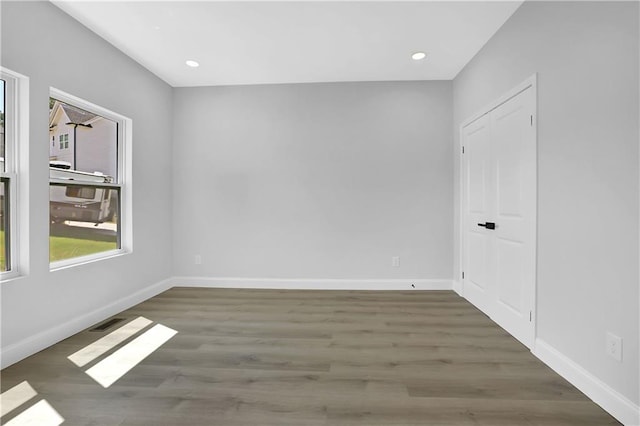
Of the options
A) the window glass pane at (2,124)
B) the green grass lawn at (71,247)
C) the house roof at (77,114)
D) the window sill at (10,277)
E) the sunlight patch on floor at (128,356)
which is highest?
the house roof at (77,114)

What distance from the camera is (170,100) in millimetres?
4492

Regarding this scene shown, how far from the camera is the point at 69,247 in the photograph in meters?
2.94

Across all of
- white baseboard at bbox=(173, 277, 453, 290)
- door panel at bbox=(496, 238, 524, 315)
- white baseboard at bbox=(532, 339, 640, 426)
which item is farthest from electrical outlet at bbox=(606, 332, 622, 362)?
white baseboard at bbox=(173, 277, 453, 290)

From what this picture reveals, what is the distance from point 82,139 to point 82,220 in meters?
0.79

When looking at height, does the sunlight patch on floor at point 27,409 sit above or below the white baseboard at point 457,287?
below

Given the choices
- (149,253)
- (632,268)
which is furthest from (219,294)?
(632,268)

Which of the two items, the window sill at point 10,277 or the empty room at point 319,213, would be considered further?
the window sill at point 10,277

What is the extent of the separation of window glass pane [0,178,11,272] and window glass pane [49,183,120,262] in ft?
1.01

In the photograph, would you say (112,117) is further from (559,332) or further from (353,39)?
(559,332)

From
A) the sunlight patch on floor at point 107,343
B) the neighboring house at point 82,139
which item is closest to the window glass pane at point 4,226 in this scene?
the neighboring house at point 82,139

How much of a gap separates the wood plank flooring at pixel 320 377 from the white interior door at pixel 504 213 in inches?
11.0

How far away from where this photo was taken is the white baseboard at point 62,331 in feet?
7.50

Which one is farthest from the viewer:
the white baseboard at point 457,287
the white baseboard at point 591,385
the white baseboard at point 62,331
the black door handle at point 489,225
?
the white baseboard at point 457,287

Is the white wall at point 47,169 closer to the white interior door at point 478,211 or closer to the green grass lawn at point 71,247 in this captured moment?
the green grass lawn at point 71,247
